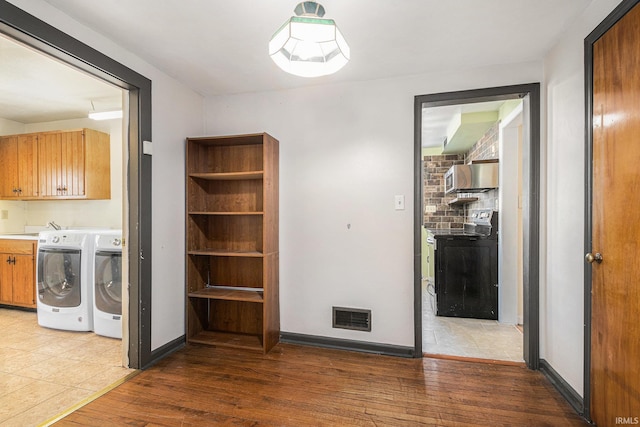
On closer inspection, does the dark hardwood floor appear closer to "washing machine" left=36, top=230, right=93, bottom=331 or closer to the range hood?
"washing machine" left=36, top=230, right=93, bottom=331

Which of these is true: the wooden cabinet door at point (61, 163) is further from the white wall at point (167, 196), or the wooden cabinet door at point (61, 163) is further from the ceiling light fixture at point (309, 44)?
the ceiling light fixture at point (309, 44)

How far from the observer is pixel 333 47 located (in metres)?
1.43

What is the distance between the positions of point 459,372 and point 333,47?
2356 millimetres

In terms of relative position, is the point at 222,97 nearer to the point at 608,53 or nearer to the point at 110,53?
the point at 110,53

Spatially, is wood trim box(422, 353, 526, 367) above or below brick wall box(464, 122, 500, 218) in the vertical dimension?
below

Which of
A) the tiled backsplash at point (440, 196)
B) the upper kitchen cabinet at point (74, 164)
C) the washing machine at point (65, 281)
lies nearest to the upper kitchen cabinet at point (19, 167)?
the upper kitchen cabinet at point (74, 164)

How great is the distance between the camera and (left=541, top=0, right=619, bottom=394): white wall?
1829 millimetres

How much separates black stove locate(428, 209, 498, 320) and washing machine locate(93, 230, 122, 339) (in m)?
3.30

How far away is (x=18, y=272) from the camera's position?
12.0 ft

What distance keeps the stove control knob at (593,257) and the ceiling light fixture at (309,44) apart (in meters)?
1.66

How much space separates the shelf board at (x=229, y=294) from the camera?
8.67 ft

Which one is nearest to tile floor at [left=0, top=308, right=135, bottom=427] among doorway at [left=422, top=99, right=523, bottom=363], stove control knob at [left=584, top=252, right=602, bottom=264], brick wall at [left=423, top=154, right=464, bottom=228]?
doorway at [left=422, top=99, right=523, bottom=363]

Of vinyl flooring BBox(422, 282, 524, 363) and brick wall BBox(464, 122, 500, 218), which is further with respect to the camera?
brick wall BBox(464, 122, 500, 218)

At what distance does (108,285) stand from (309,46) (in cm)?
289
